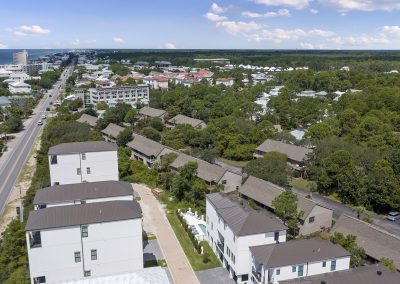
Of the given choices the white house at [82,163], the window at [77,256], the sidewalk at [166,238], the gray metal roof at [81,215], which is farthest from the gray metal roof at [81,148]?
the window at [77,256]

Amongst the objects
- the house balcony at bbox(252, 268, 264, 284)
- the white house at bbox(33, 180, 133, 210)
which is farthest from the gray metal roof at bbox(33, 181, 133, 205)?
the house balcony at bbox(252, 268, 264, 284)

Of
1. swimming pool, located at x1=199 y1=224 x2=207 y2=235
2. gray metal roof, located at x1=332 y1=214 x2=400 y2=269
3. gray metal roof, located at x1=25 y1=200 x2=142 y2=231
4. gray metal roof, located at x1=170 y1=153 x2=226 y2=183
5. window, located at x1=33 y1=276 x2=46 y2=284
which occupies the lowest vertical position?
swimming pool, located at x1=199 y1=224 x2=207 y2=235

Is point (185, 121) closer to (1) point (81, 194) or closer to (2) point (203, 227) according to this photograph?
(2) point (203, 227)

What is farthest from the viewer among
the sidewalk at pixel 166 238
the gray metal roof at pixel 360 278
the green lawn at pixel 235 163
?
the green lawn at pixel 235 163

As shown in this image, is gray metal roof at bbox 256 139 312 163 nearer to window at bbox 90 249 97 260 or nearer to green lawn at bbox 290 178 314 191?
green lawn at bbox 290 178 314 191

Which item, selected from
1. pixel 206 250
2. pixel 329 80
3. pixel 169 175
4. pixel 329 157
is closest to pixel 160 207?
pixel 169 175

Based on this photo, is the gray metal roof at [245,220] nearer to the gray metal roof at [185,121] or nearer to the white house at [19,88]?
the gray metal roof at [185,121]
